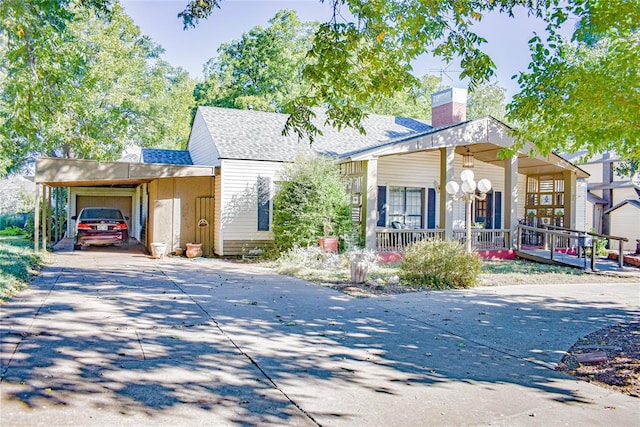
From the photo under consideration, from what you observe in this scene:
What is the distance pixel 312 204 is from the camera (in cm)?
1364

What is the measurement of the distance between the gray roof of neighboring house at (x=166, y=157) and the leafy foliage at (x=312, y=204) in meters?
6.35

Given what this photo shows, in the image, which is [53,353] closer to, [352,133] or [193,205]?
[193,205]

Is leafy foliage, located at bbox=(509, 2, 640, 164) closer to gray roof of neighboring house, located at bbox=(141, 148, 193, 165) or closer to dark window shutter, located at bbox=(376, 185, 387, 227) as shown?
dark window shutter, located at bbox=(376, 185, 387, 227)

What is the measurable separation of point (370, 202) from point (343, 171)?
2.35 meters

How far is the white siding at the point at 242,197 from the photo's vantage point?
49.6 feet

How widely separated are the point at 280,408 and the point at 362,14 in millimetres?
5887

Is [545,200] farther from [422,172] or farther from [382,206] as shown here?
[382,206]

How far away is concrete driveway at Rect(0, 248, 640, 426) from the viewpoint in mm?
A: 3643

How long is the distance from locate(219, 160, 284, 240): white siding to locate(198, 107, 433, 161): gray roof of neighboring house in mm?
317

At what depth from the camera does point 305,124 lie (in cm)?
738

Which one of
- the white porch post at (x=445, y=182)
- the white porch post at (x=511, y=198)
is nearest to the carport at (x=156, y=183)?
the white porch post at (x=445, y=182)

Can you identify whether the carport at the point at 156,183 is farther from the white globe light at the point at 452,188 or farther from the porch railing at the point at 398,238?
the white globe light at the point at 452,188

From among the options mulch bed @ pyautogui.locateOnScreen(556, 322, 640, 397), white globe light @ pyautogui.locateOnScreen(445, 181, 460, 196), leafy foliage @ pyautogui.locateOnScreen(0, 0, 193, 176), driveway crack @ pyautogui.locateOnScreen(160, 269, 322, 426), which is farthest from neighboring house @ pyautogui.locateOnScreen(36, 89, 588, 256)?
mulch bed @ pyautogui.locateOnScreen(556, 322, 640, 397)

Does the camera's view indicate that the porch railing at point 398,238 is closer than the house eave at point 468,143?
No
